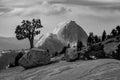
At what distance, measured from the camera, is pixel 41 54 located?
41.8m

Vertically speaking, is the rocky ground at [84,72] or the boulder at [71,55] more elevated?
the boulder at [71,55]

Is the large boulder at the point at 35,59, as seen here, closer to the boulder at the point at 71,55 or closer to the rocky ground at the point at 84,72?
the boulder at the point at 71,55

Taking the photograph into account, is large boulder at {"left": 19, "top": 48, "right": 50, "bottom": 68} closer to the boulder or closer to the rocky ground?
the boulder

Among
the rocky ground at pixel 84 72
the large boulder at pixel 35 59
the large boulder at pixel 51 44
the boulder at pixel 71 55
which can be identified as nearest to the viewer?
the rocky ground at pixel 84 72

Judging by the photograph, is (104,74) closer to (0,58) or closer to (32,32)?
(32,32)

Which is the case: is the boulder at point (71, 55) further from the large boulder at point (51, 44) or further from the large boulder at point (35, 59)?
the large boulder at point (51, 44)

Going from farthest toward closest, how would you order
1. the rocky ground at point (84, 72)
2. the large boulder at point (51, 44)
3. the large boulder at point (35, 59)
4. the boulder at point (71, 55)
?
the large boulder at point (51, 44)
the large boulder at point (35, 59)
the boulder at point (71, 55)
the rocky ground at point (84, 72)

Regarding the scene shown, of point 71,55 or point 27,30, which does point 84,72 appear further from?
point 27,30

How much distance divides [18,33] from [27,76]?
180 feet

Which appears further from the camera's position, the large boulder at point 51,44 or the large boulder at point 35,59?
the large boulder at point 51,44

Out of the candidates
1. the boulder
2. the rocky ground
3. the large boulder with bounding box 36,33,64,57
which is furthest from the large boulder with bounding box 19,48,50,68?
the large boulder with bounding box 36,33,64,57

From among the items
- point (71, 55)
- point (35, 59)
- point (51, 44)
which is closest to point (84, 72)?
point (71, 55)

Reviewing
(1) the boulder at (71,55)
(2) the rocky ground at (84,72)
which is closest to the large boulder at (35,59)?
(1) the boulder at (71,55)

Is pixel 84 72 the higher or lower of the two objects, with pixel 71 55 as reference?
lower
